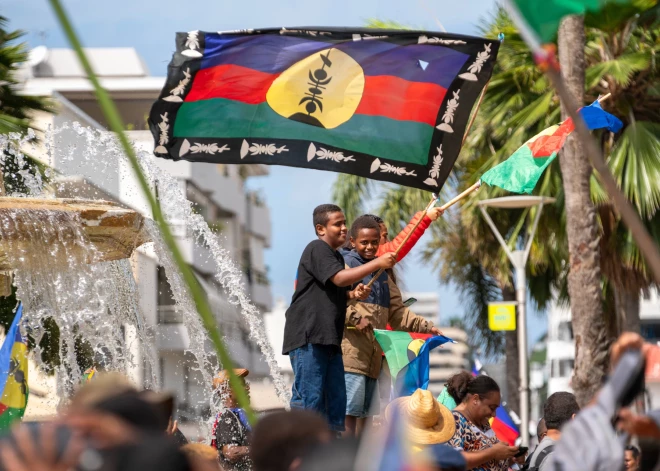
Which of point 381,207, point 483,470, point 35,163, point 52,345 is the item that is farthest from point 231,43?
point 381,207

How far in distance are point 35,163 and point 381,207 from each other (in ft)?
34.0

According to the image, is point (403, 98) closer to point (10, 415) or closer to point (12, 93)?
point (10, 415)

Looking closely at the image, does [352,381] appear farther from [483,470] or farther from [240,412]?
[483,470]

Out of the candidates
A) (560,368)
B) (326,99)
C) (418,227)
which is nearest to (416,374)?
(418,227)

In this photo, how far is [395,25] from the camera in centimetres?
2070

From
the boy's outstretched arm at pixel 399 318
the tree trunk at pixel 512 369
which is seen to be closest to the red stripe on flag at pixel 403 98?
the boy's outstretched arm at pixel 399 318

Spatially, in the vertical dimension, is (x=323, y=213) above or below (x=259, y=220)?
below

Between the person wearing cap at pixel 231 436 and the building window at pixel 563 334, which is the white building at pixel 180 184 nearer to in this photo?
the building window at pixel 563 334

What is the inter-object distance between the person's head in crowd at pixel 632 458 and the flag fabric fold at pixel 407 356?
268 centimetres

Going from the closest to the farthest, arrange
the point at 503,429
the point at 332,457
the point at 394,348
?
1. the point at 332,457
2. the point at 394,348
3. the point at 503,429

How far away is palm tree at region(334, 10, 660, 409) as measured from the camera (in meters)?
17.0

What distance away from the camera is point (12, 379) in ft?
33.2

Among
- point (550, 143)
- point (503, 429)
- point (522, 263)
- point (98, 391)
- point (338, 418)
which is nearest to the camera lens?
point (98, 391)

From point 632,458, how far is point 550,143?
12.8 ft
